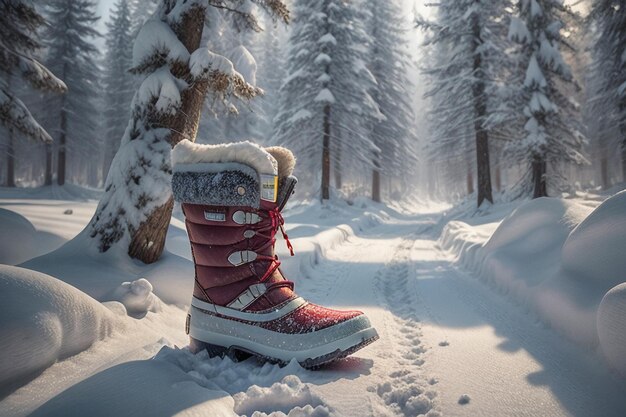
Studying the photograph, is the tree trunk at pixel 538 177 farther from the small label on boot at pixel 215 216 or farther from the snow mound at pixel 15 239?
the snow mound at pixel 15 239

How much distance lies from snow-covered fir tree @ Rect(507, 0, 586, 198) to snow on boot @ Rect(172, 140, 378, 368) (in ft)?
42.2

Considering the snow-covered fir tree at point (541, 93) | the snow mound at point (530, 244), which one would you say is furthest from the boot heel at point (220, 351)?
the snow-covered fir tree at point (541, 93)

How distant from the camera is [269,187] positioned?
192cm

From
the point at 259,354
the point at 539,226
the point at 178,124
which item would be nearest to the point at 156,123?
the point at 178,124

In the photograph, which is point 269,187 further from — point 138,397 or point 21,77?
point 21,77

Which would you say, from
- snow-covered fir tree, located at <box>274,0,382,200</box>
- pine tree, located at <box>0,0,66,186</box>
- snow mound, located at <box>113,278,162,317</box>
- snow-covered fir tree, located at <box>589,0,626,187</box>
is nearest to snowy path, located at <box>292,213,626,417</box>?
snow mound, located at <box>113,278,162,317</box>

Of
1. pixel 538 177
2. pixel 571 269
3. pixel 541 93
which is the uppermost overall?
pixel 541 93

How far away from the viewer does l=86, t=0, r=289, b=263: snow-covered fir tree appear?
3.35m

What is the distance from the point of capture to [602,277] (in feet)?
6.73

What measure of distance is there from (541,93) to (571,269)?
12679mm

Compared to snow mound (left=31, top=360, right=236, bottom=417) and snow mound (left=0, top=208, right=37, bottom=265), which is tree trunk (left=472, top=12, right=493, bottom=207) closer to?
snow mound (left=0, top=208, right=37, bottom=265)

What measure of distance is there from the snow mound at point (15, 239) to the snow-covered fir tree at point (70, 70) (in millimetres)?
22128

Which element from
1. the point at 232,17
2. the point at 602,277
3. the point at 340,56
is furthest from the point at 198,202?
the point at 340,56

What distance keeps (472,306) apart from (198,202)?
2510 millimetres
